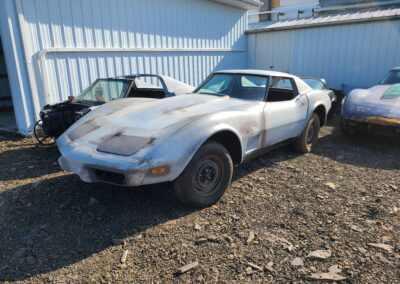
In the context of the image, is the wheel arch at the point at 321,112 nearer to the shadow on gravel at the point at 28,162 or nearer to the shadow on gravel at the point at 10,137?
the shadow on gravel at the point at 28,162

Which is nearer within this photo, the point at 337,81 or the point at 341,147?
the point at 341,147

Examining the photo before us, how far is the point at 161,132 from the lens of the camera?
10.2 ft

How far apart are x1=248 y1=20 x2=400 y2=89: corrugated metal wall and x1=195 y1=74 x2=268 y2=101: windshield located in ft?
24.0

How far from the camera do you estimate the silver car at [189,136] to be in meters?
2.90

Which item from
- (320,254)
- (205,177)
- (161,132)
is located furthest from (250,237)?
(161,132)

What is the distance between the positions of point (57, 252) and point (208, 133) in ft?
5.79

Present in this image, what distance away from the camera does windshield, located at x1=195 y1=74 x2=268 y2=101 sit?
439 centimetres

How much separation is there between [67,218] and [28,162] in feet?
7.57

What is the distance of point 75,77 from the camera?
7188mm

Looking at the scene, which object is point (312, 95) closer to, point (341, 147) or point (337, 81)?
point (341, 147)

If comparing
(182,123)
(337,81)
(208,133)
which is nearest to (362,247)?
(208,133)

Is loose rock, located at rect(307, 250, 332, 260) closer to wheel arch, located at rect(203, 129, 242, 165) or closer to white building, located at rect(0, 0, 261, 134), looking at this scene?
wheel arch, located at rect(203, 129, 242, 165)

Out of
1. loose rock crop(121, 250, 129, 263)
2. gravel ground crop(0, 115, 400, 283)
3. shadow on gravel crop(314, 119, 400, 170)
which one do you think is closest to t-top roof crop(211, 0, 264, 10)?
shadow on gravel crop(314, 119, 400, 170)

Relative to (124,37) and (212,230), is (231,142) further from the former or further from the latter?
(124,37)
